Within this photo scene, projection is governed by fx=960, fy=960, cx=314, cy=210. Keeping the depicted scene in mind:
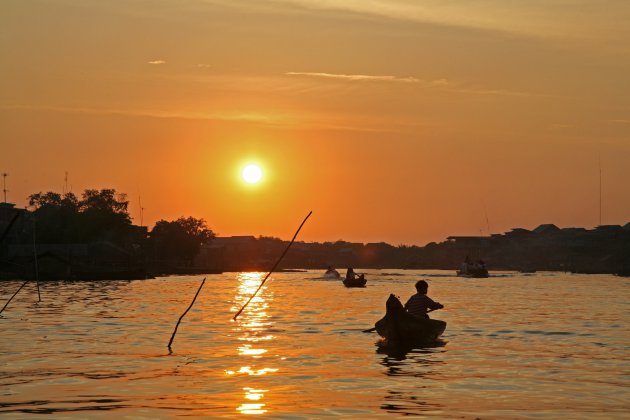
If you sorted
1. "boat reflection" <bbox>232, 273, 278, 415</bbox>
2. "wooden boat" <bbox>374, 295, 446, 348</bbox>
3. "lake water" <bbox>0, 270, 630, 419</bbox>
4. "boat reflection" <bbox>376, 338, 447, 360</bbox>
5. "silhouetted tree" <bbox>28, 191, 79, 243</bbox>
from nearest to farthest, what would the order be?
1. "lake water" <bbox>0, 270, 630, 419</bbox>
2. "boat reflection" <bbox>232, 273, 278, 415</bbox>
3. "boat reflection" <bbox>376, 338, 447, 360</bbox>
4. "wooden boat" <bbox>374, 295, 446, 348</bbox>
5. "silhouetted tree" <bbox>28, 191, 79, 243</bbox>

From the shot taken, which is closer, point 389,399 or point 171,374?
point 389,399

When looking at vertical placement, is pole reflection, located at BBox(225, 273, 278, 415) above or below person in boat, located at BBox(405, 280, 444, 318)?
below

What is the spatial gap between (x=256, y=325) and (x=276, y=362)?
792 inches

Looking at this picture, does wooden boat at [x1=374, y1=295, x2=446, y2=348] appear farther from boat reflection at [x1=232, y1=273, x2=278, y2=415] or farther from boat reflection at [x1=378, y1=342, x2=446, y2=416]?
boat reflection at [x1=232, y1=273, x2=278, y2=415]

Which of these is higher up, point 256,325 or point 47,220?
point 47,220

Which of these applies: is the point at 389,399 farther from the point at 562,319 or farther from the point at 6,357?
the point at 562,319

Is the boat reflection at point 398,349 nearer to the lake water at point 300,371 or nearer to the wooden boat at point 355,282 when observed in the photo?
the lake water at point 300,371

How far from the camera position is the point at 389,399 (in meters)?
24.1

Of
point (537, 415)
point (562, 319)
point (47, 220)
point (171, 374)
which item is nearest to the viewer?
point (537, 415)

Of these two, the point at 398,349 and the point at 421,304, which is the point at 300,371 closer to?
the point at 398,349

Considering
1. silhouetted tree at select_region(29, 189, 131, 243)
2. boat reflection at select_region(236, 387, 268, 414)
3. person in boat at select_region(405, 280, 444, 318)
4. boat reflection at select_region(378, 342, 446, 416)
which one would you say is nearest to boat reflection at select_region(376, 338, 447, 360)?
boat reflection at select_region(378, 342, 446, 416)

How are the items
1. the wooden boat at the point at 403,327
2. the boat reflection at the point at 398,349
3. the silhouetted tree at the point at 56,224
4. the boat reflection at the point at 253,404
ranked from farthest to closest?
the silhouetted tree at the point at 56,224, the wooden boat at the point at 403,327, the boat reflection at the point at 398,349, the boat reflection at the point at 253,404

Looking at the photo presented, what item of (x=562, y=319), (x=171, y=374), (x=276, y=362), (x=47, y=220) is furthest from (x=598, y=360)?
(x=47, y=220)

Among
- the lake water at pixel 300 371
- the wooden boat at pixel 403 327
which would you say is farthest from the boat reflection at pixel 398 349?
the lake water at pixel 300 371
